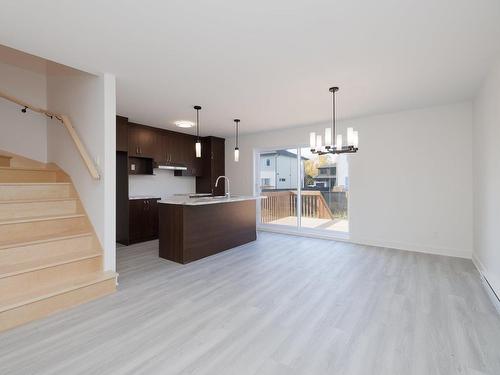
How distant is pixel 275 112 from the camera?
4598 millimetres

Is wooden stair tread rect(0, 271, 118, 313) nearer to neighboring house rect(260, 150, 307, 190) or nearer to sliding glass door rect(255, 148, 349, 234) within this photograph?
sliding glass door rect(255, 148, 349, 234)

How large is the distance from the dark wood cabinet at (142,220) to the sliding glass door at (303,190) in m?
2.66

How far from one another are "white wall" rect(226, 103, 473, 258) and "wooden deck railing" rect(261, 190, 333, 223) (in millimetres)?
874

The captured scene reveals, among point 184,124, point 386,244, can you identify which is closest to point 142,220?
point 184,124

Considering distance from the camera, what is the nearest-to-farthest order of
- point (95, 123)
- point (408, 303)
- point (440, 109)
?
point (408, 303) < point (95, 123) < point (440, 109)

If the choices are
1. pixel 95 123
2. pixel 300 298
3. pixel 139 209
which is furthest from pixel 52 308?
pixel 139 209

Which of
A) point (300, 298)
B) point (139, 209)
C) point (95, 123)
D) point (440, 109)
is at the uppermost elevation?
point (440, 109)

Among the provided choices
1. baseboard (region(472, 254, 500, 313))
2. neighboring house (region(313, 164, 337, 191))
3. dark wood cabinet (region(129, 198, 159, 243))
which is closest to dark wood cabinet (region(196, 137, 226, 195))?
dark wood cabinet (region(129, 198, 159, 243))

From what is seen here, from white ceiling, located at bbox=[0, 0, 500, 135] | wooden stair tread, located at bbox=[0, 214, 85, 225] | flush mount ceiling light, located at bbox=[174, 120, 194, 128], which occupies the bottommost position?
wooden stair tread, located at bbox=[0, 214, 85, 225]

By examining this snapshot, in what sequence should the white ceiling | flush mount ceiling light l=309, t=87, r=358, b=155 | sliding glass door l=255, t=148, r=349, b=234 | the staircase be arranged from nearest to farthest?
the white ceiling → the staircase → flush mount ceiling light l=309, t=87, r=358, b=155 → sliding glass door l=255, t=148, r=349, b=234

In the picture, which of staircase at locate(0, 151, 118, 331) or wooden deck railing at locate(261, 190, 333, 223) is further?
wooden deck railing at locate(261, 190, 333, 223)

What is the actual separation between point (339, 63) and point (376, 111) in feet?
7.43

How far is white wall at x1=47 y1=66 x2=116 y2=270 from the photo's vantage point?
295cm

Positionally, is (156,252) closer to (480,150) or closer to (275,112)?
(275,112)
